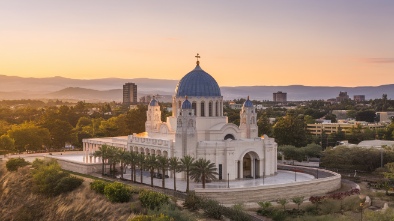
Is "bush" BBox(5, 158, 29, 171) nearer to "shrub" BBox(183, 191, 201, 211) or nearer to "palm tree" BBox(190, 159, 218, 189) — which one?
"palm tree" BBox(190, 159, 218, 189)

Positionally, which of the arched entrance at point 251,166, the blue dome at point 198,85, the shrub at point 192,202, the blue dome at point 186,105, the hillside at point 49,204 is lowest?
the hillside at point 49,204

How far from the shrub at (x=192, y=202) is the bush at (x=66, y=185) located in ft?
42.1

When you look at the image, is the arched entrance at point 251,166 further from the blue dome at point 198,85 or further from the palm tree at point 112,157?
the palm tree at point 112,157

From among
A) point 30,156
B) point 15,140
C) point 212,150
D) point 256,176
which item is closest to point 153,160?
point 212,150

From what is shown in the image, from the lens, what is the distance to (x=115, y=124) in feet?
274

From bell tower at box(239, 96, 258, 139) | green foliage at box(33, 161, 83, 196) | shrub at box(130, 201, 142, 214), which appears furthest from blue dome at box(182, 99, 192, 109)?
shrub at box(130, 201, 142, 214)

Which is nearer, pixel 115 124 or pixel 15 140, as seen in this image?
pixel 15 140

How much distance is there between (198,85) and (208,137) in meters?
5.60

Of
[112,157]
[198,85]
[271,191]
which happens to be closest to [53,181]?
[112,157]

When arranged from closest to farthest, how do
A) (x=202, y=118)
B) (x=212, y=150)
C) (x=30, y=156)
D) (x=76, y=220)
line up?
(x=76, y=220), (x=212, y=150), (x=202, y=118), (x=30, y=156)

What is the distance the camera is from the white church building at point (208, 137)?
4800 centimetres

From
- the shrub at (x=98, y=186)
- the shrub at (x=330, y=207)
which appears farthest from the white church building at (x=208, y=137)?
the shrub at (x=330, y=207)

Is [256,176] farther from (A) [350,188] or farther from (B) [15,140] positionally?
(B) [15,140]

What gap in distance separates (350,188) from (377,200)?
3.42 m
